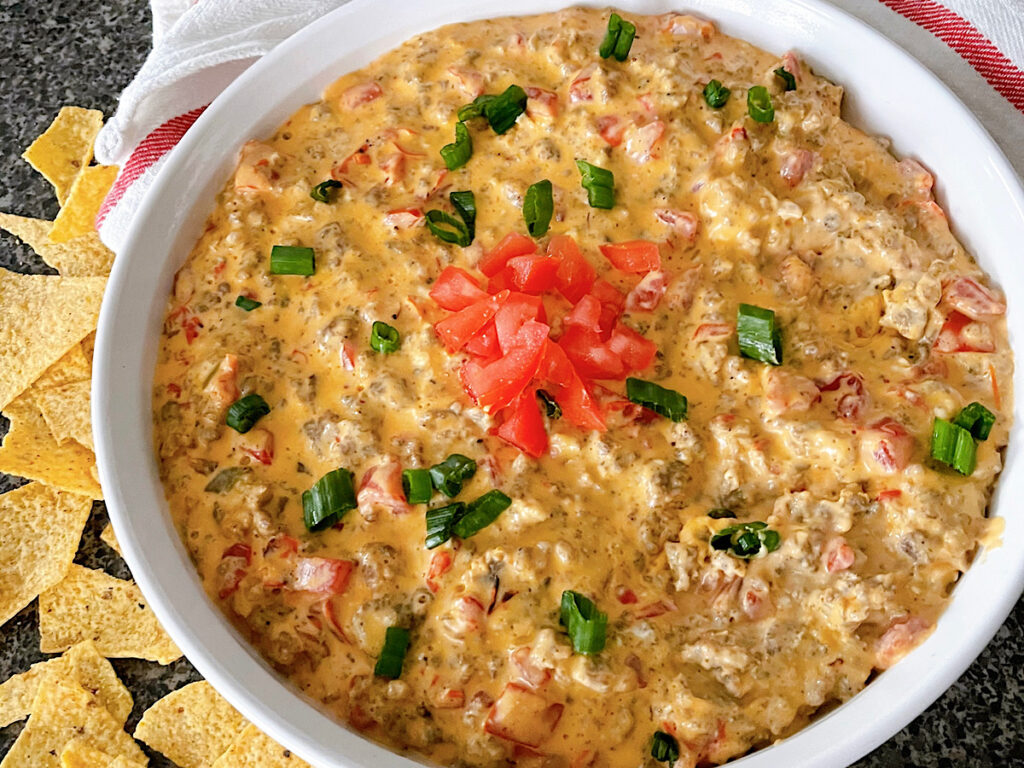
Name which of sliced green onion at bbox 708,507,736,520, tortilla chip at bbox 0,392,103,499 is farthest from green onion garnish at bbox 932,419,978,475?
tortilla chip at bbox 0,392,103,499

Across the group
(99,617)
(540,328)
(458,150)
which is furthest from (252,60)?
(99,617)

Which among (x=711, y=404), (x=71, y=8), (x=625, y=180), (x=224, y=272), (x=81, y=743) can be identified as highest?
(x=625, y=180)

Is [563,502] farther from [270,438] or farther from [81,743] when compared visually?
[81,743]

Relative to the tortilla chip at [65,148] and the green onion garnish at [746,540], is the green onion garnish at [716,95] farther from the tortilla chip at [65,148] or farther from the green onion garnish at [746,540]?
the tortilla chip at [65,148]

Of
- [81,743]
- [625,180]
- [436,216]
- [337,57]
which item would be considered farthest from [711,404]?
[81,743]

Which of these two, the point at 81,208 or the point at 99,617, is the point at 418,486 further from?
the point at 81,208

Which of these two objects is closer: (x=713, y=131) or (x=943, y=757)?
(x=943, y=757)
